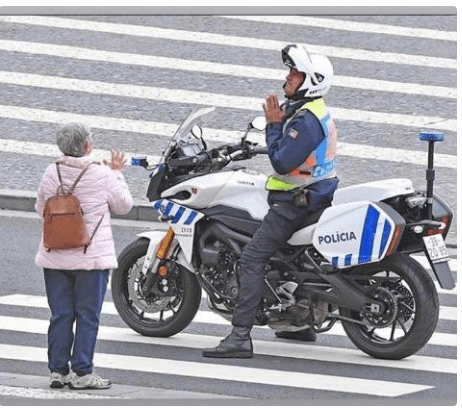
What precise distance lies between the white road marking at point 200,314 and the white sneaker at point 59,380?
212 cm

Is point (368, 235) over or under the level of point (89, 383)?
over

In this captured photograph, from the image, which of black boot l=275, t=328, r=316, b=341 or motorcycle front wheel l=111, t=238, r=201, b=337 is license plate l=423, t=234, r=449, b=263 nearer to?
black boot l=275, t=328, r=316, b=341

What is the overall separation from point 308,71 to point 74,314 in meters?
2.22

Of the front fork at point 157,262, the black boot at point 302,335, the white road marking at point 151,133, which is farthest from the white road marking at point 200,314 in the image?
the white road marking at point 151,133

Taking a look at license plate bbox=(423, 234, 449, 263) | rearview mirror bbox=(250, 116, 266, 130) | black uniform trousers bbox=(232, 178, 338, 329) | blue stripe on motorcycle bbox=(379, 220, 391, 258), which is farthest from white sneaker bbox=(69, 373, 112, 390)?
license plate bbox=(423, 234, 449, 263)

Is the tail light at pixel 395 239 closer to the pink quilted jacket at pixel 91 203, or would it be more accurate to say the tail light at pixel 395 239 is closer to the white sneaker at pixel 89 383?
the pink quilted jacket at pixel 91 203

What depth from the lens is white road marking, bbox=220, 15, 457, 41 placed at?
21.5 m

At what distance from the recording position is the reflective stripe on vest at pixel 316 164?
1080 centimetres

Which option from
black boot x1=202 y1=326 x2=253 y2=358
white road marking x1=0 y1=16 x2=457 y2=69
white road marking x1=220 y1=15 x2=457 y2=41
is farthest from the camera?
white road marking x1=220 y1=15 x2=457 y2=41

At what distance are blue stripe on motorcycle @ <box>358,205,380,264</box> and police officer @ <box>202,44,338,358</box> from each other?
362 mm

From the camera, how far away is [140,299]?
11.6m

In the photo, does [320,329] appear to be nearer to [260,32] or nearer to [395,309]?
[395,309]

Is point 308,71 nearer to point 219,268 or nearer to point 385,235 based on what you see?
point 385,235

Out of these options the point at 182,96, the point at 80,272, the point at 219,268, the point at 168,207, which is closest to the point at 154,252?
the point at 168,207
